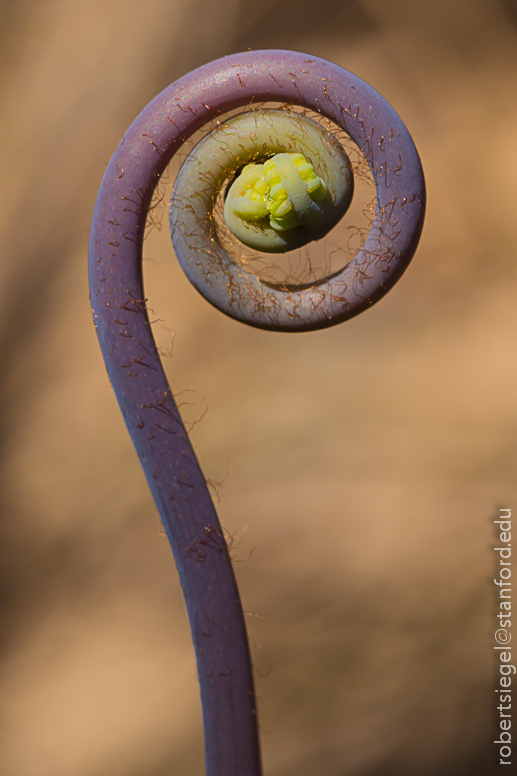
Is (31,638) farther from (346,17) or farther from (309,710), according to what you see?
(346,17)

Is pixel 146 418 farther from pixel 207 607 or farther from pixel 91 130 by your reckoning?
pixel 91 130

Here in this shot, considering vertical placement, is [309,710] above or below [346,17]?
below

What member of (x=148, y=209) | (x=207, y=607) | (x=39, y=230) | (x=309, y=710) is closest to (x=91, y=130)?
(x=39, y=230)

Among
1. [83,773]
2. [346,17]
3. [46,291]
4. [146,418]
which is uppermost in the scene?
[346,17]

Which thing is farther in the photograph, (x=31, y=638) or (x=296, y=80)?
(x=31, y=638)

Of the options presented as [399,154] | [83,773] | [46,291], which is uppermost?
[46,291]

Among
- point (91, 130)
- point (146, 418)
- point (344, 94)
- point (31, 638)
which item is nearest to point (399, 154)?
point (344, 94)
